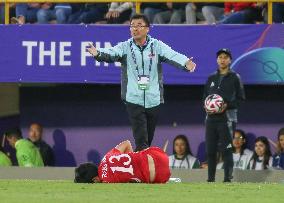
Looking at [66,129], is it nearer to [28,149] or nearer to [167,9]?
[28,149]

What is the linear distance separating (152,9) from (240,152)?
8.72 ft

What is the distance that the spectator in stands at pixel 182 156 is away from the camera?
16750 millimetres

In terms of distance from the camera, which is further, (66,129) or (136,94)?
(66,129)

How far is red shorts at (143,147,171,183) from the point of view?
35.2 ft

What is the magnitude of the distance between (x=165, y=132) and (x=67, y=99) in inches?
70.9

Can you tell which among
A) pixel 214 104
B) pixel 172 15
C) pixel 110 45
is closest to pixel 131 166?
pixel 214 104

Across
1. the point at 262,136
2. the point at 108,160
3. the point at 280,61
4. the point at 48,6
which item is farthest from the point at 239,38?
the point at 108,160

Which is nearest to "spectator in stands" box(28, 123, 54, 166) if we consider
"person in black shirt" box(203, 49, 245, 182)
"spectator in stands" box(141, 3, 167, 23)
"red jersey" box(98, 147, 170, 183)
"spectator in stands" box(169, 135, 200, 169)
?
"spectator in stands" box(169, 135, 200, 169)

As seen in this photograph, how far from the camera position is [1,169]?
54.6 ft

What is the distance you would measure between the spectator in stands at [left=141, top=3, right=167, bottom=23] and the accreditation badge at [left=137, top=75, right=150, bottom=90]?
456 centimetres

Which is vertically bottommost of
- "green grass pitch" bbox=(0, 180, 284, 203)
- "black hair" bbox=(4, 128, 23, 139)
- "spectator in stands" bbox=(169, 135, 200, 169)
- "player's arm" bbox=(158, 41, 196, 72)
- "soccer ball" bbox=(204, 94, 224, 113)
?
"green grass pitch" bbox=(0, 180, 284, 203)

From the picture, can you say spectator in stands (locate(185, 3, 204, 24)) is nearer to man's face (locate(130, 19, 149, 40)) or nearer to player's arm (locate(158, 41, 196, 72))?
player's arm (locate(158, 41, 196, 72))

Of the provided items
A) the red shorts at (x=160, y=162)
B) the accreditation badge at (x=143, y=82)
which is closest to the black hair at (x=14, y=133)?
the accreditation badge at (x=143, y=82)

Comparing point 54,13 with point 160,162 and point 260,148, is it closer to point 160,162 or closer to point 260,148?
point 260,148
